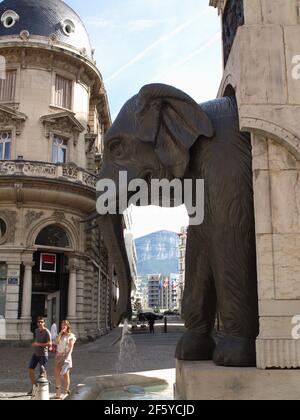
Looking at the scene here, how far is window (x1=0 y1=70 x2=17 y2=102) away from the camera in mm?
25719

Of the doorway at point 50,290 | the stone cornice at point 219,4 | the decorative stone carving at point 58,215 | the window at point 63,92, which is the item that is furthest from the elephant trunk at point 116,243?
the window at point 63,92

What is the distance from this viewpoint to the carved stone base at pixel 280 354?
10.6ft

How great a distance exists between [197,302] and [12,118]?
22.4 meters

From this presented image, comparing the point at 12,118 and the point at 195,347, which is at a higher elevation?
the point at 12,118

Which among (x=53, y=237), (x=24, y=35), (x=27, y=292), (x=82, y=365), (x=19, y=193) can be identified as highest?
(x=24, y=35)

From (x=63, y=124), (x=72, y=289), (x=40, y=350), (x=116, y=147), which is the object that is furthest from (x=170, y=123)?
(x=63, y=124)

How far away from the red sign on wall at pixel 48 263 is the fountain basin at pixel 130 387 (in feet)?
61.8

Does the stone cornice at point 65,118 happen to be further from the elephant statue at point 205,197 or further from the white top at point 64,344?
the elephant statue at point 205,197

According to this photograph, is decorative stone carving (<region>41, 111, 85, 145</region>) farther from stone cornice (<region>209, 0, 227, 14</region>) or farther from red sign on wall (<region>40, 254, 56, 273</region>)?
stone cornice (<region>209, 0, 227, 14</region>)

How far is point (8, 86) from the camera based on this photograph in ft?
84.8

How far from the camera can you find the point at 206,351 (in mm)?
4277

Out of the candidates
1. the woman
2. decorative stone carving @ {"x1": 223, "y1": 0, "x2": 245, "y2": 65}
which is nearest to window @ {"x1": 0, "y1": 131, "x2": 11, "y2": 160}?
the woman

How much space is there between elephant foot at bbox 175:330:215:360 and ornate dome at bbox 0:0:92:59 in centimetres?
2466

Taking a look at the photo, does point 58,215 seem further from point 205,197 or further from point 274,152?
point 274,152
